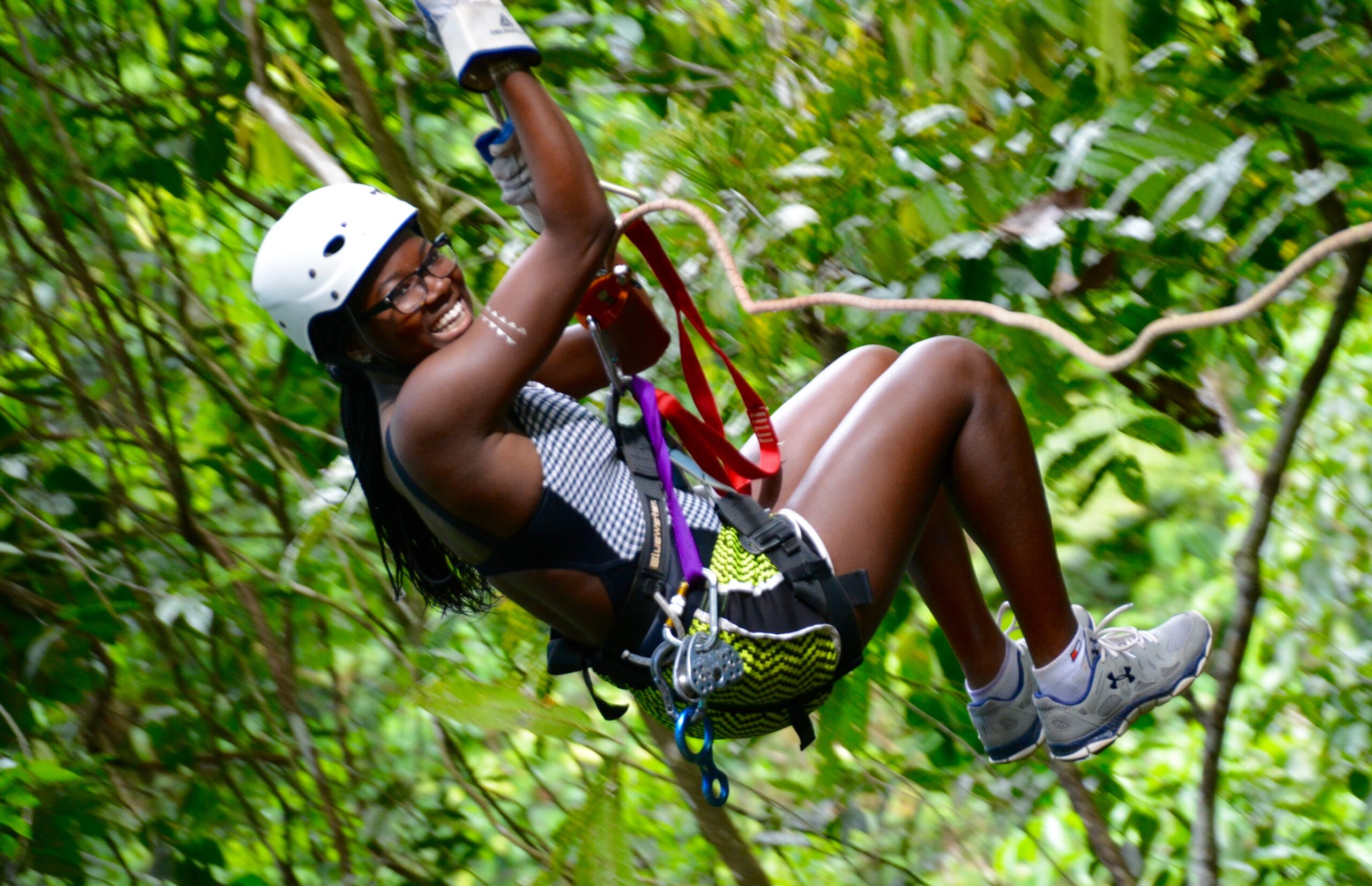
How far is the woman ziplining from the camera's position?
1.62 meters

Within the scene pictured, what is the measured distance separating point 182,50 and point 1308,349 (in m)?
3.48

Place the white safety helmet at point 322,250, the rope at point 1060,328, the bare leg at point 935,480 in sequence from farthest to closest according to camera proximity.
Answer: the bare leg at point 935,480, the white safety helmet at point 322,250, the rope at point 1060,328

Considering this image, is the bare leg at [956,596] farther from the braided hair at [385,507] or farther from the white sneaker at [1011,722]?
the braided hair at [385,507]

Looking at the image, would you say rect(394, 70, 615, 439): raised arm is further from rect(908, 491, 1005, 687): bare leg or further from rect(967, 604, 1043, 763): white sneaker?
rect(967, 604, 1043, 763): white sneaker

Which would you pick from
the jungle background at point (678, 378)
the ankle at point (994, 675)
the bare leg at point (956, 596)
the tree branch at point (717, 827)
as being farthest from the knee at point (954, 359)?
the tree branch at point (717, 827)

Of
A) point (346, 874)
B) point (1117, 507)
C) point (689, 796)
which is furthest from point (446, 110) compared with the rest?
point (1117, 507)

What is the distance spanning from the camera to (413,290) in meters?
1.69

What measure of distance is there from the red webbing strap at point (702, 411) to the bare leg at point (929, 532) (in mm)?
131

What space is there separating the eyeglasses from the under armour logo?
118cm

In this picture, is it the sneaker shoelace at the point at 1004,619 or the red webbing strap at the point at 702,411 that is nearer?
the red webbing strap at the point at 702,411

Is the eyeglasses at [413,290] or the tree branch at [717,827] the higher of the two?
the eyeglasses at [413,290]

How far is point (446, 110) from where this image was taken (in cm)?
322

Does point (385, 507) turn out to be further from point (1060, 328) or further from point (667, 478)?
point (1060, 328)

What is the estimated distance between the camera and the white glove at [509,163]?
1.62 metres
